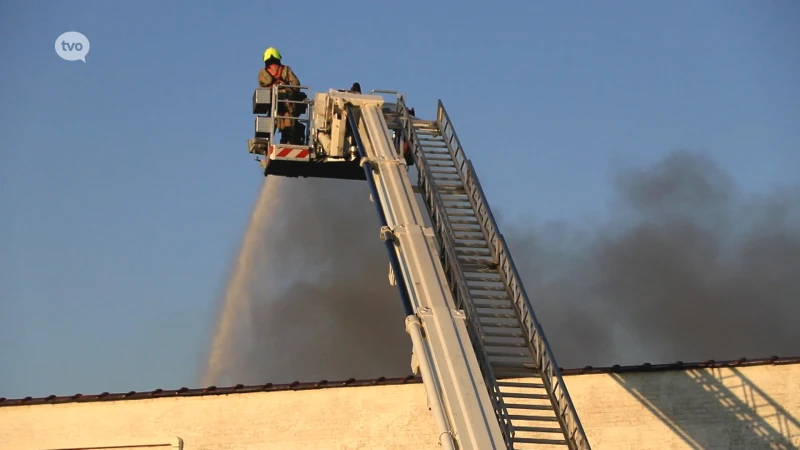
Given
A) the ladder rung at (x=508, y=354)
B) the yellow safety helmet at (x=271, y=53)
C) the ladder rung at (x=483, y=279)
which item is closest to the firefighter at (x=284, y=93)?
the yellow safety helmet at (x=271, y=53)

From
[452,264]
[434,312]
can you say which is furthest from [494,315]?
[434,312]

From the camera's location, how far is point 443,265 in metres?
13.8

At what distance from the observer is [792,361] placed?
1955cm

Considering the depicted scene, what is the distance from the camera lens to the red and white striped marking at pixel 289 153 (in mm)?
17781

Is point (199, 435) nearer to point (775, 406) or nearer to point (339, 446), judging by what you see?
point (339, 446)

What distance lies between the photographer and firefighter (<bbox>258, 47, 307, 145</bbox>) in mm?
18234

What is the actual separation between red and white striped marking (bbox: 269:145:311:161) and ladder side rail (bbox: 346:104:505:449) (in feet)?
8.61

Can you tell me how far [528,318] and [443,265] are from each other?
4.69 ft

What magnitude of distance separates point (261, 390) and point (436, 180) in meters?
6.02

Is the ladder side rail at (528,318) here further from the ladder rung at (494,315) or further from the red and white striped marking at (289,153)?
the red and white striped marking at (289,153)

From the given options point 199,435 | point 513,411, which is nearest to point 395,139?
point 513,411

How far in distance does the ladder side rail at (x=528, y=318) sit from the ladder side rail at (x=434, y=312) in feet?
3.59

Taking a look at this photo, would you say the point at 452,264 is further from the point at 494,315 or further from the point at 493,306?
the point at 494,315

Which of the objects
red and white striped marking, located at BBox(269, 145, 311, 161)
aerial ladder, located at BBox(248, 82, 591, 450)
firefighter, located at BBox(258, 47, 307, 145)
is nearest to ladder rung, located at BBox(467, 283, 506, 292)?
aerial ladder, located at BBox(248, 82, 591, 450)
